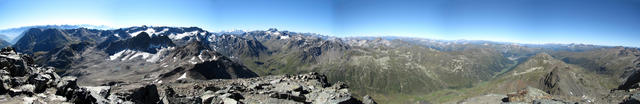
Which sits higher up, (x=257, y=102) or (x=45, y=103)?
(x=45, y=103)

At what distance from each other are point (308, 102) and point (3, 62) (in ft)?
67.7

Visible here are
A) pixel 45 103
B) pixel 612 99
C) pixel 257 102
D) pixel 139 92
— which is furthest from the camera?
pixel 612 99

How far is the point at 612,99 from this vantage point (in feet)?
105

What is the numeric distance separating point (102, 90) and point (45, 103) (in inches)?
154

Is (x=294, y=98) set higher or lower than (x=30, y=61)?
lower

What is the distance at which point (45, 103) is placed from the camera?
13.0 metres

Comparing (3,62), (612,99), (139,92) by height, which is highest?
(3,62)

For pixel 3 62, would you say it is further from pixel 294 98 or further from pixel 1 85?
pixel 294 98

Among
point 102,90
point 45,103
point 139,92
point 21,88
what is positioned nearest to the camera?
point 45,103

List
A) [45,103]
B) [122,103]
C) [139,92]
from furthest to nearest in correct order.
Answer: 1. [139,92]
2. [122,103]
3. [45,103]

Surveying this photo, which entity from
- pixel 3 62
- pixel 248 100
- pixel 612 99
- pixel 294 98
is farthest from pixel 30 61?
pixel 612 99

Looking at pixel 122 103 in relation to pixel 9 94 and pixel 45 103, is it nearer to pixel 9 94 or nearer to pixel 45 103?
pixel 45 103

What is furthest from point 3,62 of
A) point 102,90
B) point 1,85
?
point 102,90

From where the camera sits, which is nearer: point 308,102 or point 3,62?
point 3,62
